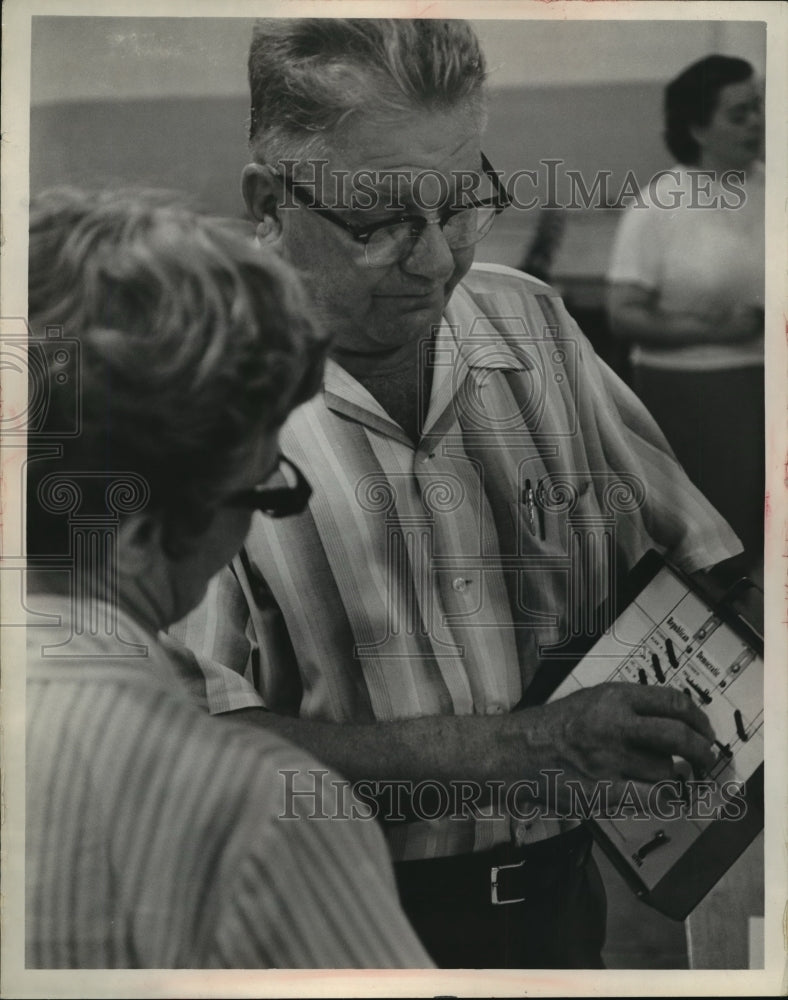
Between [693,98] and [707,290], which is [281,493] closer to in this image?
[707,290]

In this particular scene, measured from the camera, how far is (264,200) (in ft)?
9.98

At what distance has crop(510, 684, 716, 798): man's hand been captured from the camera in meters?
3.06

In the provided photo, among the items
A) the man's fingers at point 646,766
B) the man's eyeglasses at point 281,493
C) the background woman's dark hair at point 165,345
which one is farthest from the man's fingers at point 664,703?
the background woman's dark hair at point 165,345

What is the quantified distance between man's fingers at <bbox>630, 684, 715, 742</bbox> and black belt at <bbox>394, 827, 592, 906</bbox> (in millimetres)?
374

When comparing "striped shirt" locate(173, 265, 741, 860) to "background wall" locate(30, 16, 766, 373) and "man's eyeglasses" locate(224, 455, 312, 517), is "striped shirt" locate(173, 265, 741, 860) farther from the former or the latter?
"background wall" locate(30, 16, 766, 373)

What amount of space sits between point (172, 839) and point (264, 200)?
5.53 feet

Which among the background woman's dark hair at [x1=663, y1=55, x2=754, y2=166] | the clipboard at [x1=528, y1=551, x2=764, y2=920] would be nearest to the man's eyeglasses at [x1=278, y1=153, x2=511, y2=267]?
the background woman's dark hair at [x1=663, y1=55, x2=754, y2=166]

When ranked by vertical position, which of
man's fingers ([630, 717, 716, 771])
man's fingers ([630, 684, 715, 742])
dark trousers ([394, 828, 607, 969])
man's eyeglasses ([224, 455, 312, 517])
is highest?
man's eyeglasses ([224, 455, 312, 517])

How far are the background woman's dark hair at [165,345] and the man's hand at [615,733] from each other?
1078mm

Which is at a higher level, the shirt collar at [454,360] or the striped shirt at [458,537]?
the shirt collar at [454,360]

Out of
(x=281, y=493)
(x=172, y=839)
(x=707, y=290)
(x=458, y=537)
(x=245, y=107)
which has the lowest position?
(x=172, y=839)

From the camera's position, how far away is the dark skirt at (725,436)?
3146 millimetres

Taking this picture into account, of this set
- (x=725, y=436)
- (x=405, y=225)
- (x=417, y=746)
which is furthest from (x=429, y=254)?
(x=417, y=746)

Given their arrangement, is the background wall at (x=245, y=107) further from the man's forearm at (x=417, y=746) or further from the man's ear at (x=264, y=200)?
the man's forearm at (x=417, y=746)
